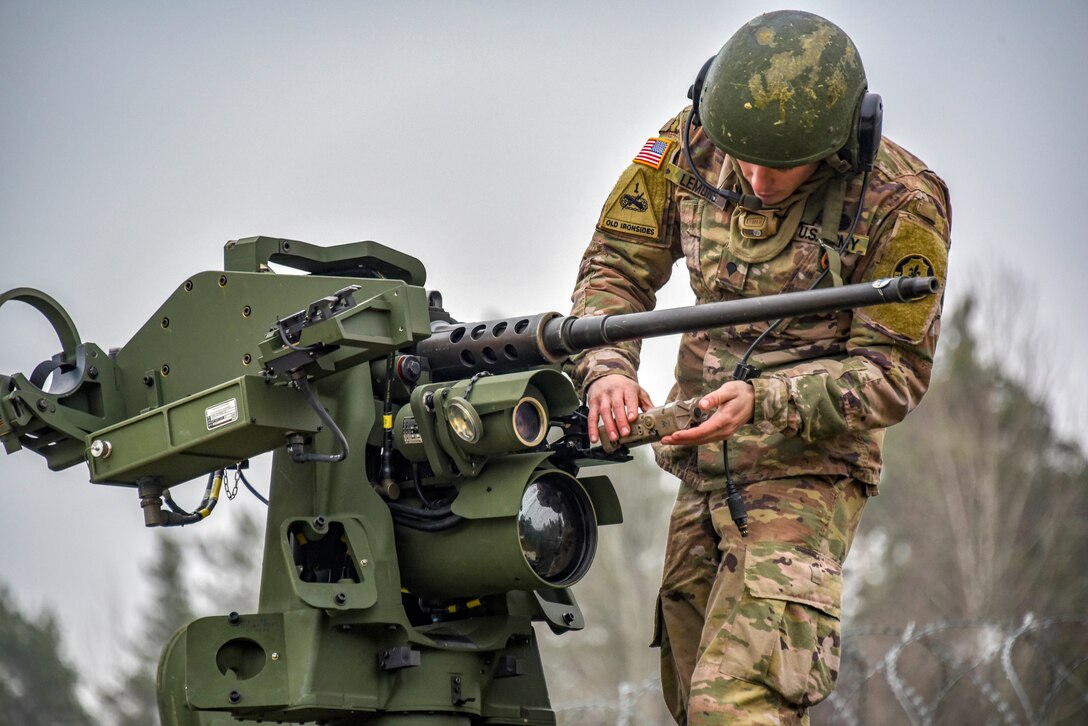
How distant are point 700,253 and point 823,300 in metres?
1.02

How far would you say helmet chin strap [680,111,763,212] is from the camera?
19.2ft

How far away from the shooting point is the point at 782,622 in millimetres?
5410

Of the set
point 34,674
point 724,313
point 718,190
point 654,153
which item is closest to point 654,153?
point 654,153

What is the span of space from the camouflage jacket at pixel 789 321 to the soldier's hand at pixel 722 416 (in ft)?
0.22

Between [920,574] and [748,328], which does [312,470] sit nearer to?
[748,328]

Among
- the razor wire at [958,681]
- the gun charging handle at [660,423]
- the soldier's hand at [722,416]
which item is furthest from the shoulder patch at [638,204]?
the razor wire at [958,681]

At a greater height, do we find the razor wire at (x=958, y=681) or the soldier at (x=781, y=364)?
the soldier at (x=781, y=364)

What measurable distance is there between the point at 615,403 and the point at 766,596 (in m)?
0.82

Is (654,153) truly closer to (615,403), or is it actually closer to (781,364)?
(781,364)

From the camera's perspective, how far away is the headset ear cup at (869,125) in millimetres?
5555

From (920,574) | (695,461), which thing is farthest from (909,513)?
(695,461)

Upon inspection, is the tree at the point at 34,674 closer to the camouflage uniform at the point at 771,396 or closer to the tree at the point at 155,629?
the tree at the point at 155,629

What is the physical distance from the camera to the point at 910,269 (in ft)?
18.3

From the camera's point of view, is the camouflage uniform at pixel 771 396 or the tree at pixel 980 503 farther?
the tree at pixel 980 503
